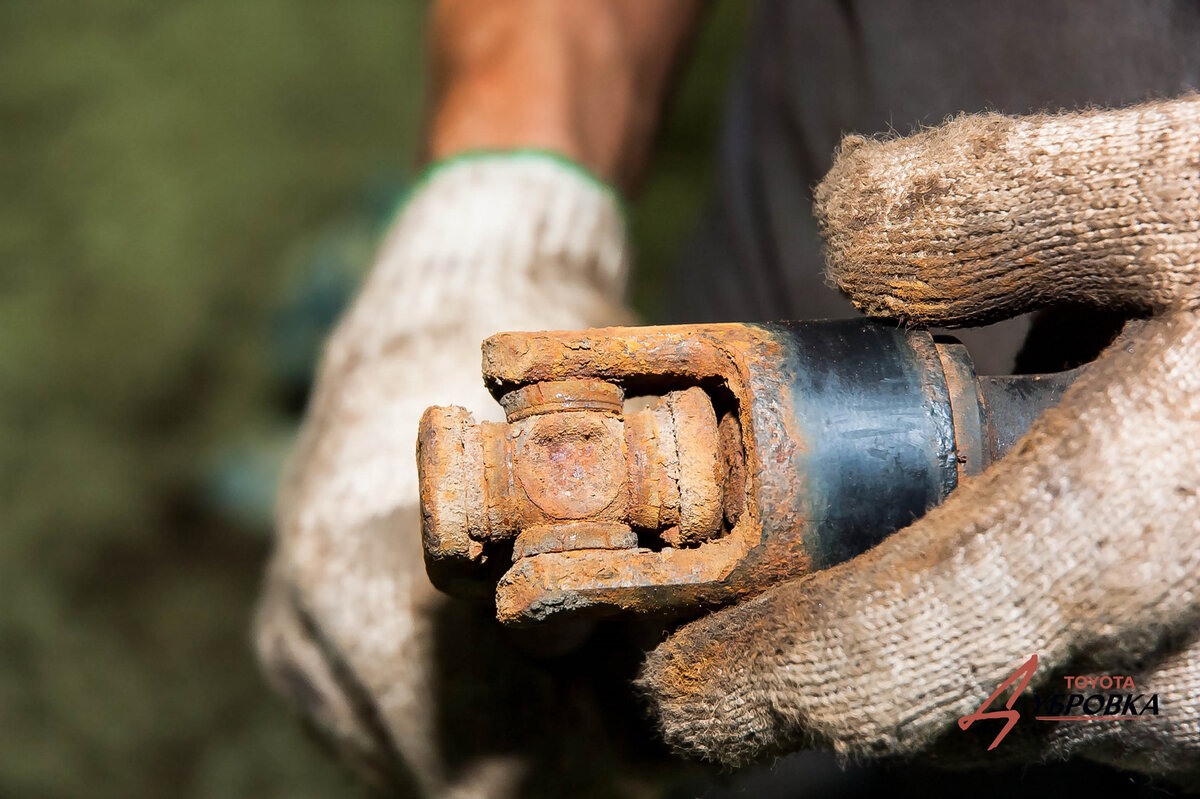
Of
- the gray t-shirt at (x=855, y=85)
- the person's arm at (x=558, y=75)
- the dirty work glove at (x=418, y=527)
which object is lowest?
the dirty work glove at (x=418, y=527)

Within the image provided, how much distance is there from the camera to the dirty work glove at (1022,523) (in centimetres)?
70

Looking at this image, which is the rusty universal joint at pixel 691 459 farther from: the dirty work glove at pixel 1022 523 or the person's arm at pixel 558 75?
the person's arm at pixel 558 75

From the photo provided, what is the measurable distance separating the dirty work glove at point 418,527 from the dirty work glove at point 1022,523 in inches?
15.6

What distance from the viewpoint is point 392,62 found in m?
3.36

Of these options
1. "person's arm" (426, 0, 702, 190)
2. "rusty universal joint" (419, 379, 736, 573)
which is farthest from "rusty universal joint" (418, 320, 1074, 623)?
"person's arm" (426, 0, 702, 190)

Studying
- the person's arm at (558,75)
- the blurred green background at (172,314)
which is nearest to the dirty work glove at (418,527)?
the person's arm at (558,75)

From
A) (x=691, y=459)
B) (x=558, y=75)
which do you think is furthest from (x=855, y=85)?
(x=691, y=459)

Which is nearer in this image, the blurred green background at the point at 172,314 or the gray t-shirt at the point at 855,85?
the gray t-shirt at the point at 855,85

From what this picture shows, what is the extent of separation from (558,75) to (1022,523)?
1.27 meters

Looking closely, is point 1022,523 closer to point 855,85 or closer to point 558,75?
point 855,85

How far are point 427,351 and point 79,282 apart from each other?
7.22ft

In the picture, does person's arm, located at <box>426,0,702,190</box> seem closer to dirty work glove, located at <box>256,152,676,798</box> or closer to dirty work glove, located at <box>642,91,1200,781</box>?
dirty work glove, located at <box>256,152,676,798</box>

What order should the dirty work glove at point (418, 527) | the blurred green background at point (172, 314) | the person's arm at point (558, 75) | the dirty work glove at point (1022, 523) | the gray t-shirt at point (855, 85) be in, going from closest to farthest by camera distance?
the dirty work glove at point (1022, 523)
the gray t-shirt at point (855, 85)
the dirty work glove at point (418, 527)
the person's arm at point (558, 75)
the blurred green background at point (172, 314)

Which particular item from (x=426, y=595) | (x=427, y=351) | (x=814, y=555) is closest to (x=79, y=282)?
(x=427, y=351)
